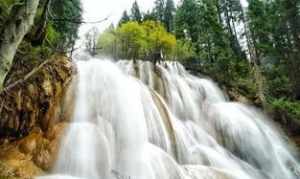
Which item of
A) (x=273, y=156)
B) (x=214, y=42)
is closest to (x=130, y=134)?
(x=273, y=156)

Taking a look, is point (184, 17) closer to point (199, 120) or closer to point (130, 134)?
point (199, 120)

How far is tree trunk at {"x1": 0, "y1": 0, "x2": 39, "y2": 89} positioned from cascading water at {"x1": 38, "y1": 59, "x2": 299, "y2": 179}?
15.6 ft

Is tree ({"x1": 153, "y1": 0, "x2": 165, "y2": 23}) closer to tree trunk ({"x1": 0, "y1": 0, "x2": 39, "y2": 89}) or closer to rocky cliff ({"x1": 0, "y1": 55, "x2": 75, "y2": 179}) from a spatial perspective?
rocky cliff ({"x1": 0, "y1": 55, "x2": 75, "y2": 179})

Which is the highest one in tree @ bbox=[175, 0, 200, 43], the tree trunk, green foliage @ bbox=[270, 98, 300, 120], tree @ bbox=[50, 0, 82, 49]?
tree @ bbox=[175, 0, 200, 43]

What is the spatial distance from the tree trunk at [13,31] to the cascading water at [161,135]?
4.75 meters

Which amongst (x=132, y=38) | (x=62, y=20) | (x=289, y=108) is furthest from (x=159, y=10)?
(x=62, y=20)

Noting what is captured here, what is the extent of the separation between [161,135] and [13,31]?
1038 cm

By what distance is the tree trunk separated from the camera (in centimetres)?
257

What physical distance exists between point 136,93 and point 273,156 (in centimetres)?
727

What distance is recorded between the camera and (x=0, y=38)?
104 inches

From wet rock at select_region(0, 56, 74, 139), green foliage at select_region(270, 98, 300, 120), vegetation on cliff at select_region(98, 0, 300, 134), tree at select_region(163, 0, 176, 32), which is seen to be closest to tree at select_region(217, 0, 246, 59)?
vegetation on cliff at select_region(98, 0, 300, 134)

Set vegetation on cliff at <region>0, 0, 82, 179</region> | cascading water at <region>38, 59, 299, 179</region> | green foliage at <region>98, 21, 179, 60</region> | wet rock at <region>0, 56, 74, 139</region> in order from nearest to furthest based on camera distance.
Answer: vegetation on cliff at <region>0, 0, 82, 179</region>
wet rock at <region>0, 56, 74, 139</region>
cascading water at <region>38, 59, 299, 179</region>
green foliage at <region>98, 21, 179, 60</region>

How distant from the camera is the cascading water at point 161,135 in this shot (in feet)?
33.1

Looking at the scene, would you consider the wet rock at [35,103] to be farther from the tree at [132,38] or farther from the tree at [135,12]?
the tree at [135,12]
